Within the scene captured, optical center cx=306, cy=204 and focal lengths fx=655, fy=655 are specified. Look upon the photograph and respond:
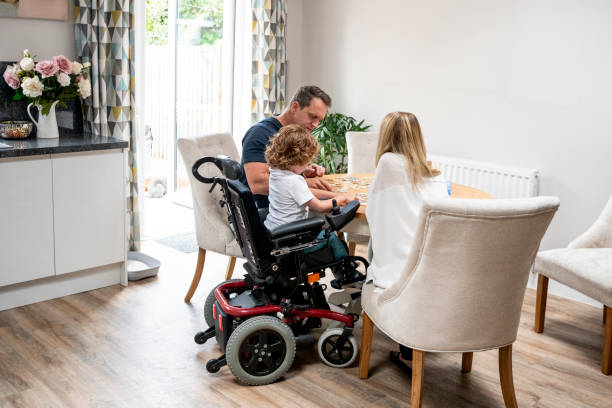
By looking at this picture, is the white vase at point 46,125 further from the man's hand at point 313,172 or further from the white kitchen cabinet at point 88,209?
the man's hand at point 313,172

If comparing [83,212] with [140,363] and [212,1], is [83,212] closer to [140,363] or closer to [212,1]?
[140,363]

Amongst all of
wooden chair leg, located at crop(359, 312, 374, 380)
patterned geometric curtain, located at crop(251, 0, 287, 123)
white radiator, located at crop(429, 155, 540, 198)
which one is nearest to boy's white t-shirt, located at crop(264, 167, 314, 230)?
wooden chair leg, located at crop(359, 312, 374, 380)

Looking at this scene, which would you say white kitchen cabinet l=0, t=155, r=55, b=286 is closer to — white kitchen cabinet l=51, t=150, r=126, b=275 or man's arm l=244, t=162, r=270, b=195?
white kitchen cabinet l=51, t=150, r=126, b=275

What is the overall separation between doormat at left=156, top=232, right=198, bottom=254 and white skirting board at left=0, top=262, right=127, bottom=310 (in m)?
0.79

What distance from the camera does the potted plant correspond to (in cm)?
500

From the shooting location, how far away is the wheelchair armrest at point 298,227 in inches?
108

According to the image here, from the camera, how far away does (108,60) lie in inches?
161

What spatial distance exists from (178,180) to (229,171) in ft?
10.0

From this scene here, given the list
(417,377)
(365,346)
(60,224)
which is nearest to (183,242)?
(60,224)

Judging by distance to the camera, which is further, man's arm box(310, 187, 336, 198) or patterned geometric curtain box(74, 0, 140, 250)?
patterned geometric curtain box(74, 0, 140, 250)

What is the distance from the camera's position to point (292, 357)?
9.27 feet

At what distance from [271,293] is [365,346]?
0.48 m

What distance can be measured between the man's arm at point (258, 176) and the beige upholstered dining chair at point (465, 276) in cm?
102

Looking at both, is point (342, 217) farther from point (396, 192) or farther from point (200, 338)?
point (200, 338)
